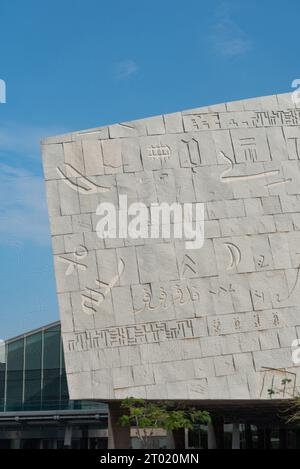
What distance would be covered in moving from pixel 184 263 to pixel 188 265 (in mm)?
150

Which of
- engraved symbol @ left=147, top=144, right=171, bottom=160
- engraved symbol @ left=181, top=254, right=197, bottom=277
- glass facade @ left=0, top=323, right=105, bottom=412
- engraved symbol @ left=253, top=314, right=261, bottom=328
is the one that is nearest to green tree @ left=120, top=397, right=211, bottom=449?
engraved symbol @ left=253, top=314, right=261, bottom=328

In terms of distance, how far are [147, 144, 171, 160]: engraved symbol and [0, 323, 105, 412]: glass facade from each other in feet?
40.2

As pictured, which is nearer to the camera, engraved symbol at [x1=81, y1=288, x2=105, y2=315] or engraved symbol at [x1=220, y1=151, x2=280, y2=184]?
engraved symbol at [x1=81, y1=288, x2=105, y2=315]

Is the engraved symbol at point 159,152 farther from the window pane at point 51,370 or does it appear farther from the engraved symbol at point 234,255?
the window pane at point 51,370

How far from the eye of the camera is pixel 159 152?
2536 centimetres

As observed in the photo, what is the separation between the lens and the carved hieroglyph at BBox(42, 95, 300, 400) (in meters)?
24.3

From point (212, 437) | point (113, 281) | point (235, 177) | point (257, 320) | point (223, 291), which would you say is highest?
point (235, 177)

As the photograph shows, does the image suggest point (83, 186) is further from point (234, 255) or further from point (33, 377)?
point (33, 377)

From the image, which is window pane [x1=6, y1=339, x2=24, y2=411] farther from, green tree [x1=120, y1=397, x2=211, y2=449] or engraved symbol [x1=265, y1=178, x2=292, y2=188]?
engraved symbol [x1=265, y1=178, x2=292, y2=188]

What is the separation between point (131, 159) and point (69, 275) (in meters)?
4.49

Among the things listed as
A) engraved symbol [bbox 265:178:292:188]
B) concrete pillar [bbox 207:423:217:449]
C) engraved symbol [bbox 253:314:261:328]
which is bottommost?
concrete pillar [bbox 207:423:217:449]

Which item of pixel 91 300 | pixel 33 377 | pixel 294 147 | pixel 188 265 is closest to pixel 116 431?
pixel 91 300
